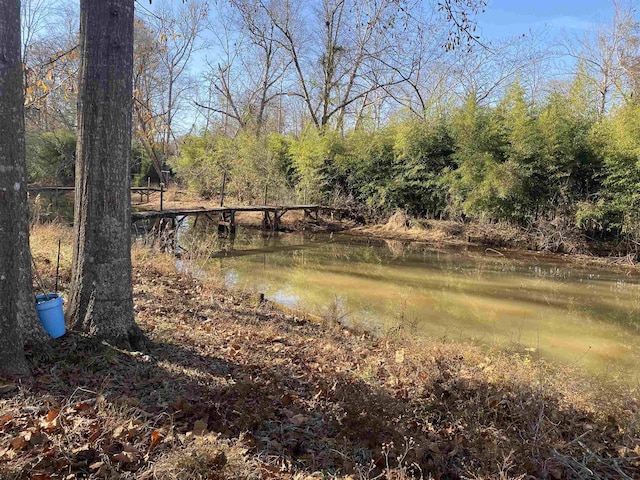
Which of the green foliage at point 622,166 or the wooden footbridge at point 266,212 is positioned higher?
the green foliage at point 622,166

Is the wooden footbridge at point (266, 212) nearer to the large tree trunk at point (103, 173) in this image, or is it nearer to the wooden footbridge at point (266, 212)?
the wooden footbridge at point (266, 212)

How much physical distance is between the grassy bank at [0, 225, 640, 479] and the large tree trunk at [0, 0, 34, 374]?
0.25 metres

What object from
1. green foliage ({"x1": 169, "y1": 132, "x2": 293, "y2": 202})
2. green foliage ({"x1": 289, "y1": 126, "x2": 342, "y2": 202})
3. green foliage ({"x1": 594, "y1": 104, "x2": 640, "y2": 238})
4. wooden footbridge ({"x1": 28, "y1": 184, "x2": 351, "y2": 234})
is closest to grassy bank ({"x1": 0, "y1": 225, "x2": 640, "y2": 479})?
green foliage ({"x1": 594, "y1": 104, "x2": 640, "y2": 238})

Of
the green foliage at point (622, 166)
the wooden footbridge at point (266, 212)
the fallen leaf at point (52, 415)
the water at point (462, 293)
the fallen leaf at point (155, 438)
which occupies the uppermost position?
the green foliage at point (622, 166)

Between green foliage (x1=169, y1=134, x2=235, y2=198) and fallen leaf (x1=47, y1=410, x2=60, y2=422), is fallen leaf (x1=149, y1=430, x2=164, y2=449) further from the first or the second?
green foliage (x1=169, y1=134, x2=235, y2=198)

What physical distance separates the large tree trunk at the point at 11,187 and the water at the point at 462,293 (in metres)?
3.83

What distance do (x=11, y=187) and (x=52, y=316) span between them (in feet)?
2.87

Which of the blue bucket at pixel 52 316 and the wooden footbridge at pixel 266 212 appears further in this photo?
the wooden footbridge at pixel 266 212

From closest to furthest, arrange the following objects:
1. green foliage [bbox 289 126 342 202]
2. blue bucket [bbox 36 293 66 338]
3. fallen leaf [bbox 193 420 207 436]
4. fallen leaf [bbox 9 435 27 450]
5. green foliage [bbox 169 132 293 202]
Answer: fallen leaf [bbox 9 435 27 450]
fallen leaf [bbox 193 420 207 436]
blue bucket [bbox 36 293 66 338]
green foliage [bbox 289 126 342 202]
green foliage [bbox 169 132 293 202]

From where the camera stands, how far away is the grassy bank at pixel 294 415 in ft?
6.55

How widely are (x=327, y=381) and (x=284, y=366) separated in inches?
17.2

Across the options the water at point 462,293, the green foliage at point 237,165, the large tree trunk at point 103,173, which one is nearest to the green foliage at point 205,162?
the green foliage at point 237,165

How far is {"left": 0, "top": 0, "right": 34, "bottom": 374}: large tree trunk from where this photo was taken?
7.90 feet

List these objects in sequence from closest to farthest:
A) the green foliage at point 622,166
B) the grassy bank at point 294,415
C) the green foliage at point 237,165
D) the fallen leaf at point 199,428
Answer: the grassy bank at point 294,415
the fallen leaf at point 199,428
the green foliage at point 622,166
the green foliage at point 237,165
